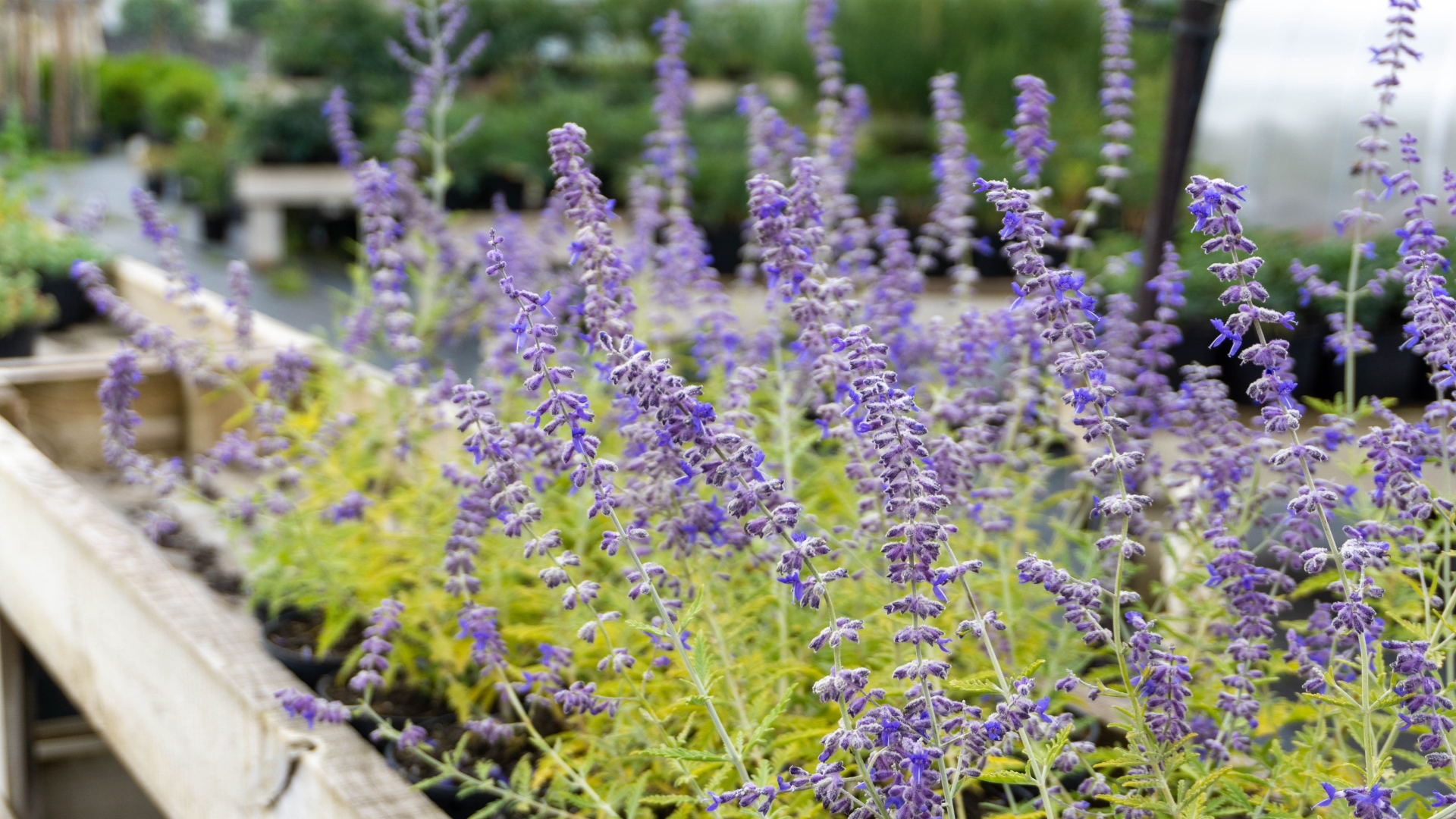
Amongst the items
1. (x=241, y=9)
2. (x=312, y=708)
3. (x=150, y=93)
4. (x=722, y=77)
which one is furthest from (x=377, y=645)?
(x=241, y=9)

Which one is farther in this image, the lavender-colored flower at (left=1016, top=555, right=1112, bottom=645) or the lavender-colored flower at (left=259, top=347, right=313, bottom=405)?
the lavender-colored flower at (left=259, top=347, right=313, bottom=405)

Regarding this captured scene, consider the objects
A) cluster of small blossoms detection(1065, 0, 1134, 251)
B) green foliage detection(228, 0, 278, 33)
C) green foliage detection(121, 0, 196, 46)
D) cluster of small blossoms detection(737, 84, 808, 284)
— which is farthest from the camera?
green foliage detection(121, 0, 196, 46)

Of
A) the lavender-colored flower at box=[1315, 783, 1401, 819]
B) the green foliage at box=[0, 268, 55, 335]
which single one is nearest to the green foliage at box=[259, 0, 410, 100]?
the green foliage at box=[0, 268, 55, 335]

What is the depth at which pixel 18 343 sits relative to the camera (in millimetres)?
4234

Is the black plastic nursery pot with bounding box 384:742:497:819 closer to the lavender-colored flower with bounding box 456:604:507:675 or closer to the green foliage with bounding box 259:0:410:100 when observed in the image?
the lavender-colored flower with bounding box 456:604:507:675

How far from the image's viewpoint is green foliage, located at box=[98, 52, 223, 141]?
21734mm

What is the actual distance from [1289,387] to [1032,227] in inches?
11.7

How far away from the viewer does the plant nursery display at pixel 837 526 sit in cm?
131

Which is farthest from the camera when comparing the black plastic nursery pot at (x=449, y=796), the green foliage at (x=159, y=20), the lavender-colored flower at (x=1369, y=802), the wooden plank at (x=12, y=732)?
the green foliage at (x=159, y=20)

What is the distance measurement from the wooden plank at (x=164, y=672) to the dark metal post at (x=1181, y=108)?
6.62ft

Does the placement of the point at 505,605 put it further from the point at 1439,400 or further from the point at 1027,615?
the point at 1439,400

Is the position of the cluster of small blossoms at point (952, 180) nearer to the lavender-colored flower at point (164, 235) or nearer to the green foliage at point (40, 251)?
the lavender-colored flower at point (164, 235)

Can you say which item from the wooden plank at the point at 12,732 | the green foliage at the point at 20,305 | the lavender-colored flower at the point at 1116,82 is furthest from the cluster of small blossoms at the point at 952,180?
the green foliage at the point at 20,305

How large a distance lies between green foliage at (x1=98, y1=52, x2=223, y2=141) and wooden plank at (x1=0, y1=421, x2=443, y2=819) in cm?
2029
